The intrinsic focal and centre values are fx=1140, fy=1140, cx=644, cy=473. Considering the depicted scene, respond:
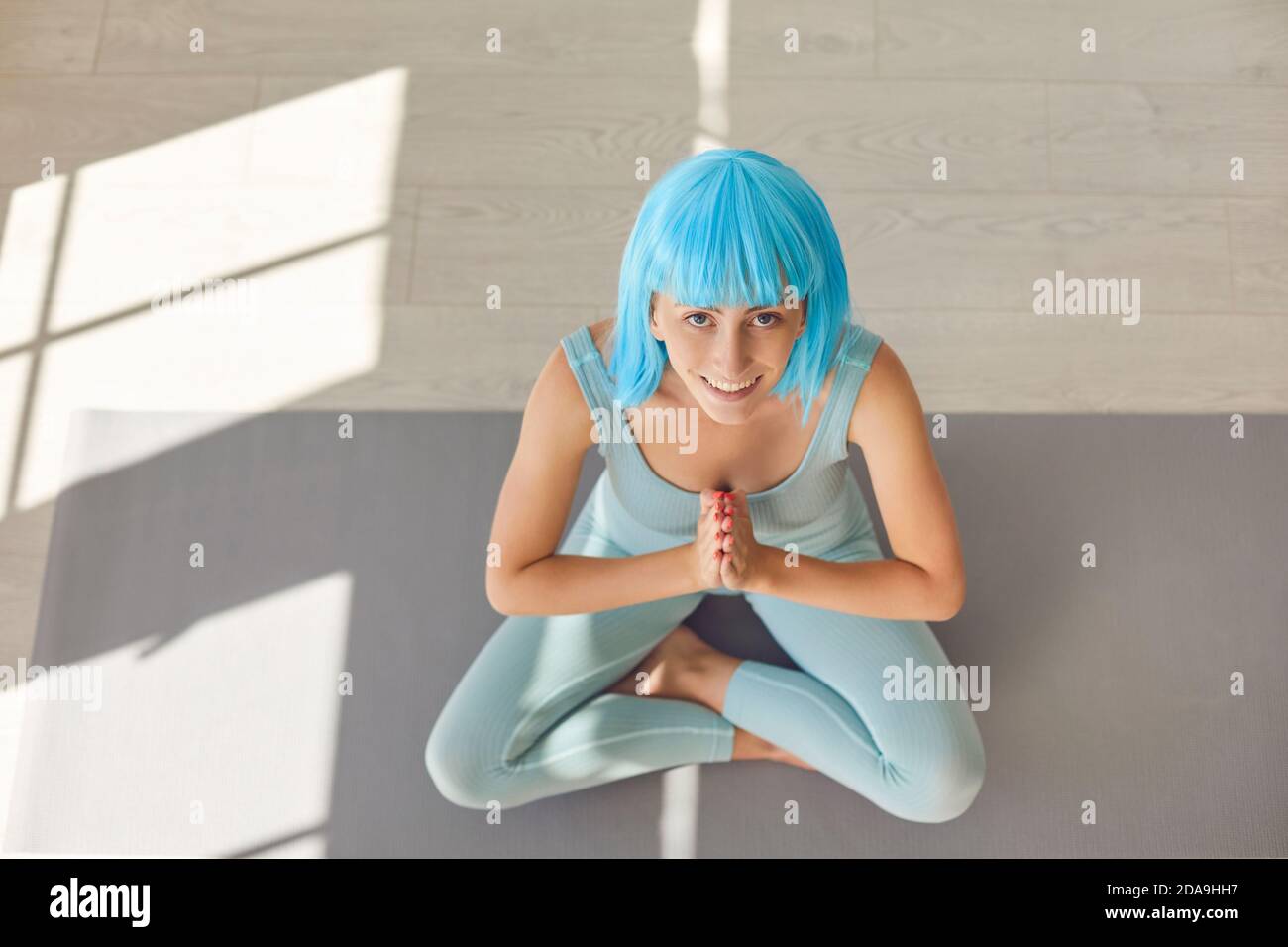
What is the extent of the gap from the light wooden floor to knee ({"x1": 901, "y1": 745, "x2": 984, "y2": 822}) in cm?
66

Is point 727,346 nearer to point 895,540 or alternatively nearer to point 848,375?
point 848,375

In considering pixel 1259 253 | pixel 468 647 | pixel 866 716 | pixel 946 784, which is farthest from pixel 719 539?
pixel 1259 253

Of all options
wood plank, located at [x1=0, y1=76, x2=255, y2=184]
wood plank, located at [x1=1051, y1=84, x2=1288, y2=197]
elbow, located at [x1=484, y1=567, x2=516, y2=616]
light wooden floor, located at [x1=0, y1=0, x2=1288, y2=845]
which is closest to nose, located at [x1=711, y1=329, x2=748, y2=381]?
elbow, located at [x1=484, y1=567, x2=516, y2=616]

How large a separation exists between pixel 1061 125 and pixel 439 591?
1.46 meters

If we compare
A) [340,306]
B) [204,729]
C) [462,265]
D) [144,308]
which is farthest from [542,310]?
[204,729]

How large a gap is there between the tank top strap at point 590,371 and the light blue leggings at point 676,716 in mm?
314

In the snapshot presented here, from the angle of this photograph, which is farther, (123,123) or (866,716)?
(123,123)

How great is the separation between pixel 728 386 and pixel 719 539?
0.20 m

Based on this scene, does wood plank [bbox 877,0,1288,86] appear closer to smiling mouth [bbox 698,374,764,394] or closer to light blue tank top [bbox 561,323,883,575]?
light blue tank top [bbox 561,323,883,575]

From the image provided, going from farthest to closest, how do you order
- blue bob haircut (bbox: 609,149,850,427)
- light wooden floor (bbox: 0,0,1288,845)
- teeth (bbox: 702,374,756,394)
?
light wooden floor (bbox: 0,0,1288,845)
teeth (bbox: 702,374,756,394)
blue bob haircut (bbox: 609,149,850,427)

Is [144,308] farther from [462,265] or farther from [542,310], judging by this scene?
[542,310]

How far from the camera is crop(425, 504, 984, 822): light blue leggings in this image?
58.7 inches

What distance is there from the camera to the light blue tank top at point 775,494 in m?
1.29

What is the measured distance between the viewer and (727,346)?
1.12 m
